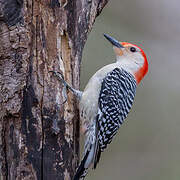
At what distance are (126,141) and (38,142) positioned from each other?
11.8 ft

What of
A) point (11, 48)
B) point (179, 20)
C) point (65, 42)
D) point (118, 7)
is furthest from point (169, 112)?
point (11, 48)

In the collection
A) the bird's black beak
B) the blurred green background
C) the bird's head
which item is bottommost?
the blurred green background

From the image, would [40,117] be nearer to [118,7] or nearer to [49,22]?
[49,22]

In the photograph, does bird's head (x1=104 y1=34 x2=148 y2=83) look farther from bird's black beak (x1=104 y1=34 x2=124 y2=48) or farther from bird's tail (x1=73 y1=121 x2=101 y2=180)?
bird's tail (x1=73 y1=121 x2=101 y2=180)

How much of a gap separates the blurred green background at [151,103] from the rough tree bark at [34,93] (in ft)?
10.1

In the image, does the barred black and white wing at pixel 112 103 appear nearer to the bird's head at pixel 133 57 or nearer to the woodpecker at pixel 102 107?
the woodpecker at pixel 102 107

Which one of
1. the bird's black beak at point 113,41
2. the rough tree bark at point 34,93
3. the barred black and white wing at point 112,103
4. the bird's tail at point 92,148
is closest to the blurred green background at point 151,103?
the bird's black beak at point 113,41

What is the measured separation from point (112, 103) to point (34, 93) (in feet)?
3.60

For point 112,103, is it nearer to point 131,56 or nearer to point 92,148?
point 92,148

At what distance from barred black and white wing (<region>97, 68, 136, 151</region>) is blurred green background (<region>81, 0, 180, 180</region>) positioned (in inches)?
83.0

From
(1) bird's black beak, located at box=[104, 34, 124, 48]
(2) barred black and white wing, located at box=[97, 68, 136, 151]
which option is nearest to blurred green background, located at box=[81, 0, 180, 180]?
(1) bird's black beak, located at box=[104, 34, 124, 48]

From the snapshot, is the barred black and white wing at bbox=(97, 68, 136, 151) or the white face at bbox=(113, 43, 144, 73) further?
the white face at bbox=(113, 43, 144, 73)

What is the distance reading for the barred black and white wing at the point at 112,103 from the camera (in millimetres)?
4293

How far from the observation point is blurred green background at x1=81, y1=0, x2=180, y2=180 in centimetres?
686
